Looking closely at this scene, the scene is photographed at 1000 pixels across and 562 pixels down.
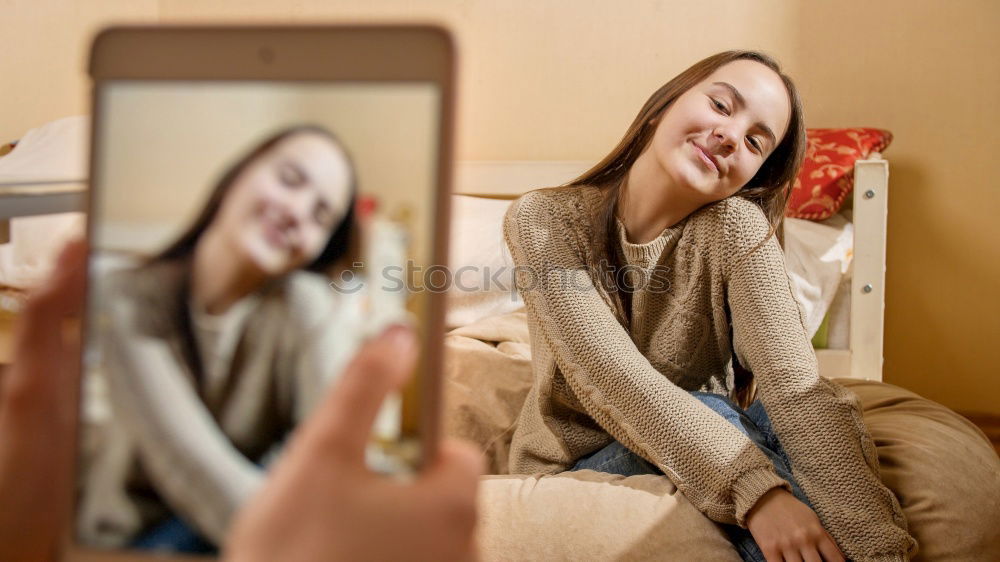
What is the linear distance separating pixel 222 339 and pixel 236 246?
0.04m

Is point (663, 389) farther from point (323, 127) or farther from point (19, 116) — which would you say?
point (19, 116)

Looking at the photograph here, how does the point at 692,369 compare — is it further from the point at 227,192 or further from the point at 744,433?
the point at 227,192

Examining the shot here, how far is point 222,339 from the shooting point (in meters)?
0.32

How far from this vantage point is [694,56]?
2.00m

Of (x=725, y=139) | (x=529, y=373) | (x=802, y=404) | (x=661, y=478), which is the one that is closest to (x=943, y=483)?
(x=802, y=404)

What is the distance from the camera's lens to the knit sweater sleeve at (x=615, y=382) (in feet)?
2.50

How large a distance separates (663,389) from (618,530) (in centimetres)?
16

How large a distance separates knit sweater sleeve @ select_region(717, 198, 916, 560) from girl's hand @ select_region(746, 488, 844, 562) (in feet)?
0.11

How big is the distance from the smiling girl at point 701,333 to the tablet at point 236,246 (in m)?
0.55

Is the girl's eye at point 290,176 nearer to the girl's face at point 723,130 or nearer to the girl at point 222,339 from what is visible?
the girl at point 222,339

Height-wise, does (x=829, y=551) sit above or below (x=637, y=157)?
below

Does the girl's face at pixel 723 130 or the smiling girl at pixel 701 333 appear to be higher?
the girl's face at pixel 723 130

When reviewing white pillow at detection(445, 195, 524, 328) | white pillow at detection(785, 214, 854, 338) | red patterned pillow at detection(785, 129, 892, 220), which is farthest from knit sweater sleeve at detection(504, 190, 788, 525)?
red patterned pillow at detection(785, 129, 892, 220)

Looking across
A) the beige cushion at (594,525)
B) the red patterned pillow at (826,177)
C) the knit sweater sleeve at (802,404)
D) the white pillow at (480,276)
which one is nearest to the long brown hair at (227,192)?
the beige cushion at (594,525)
